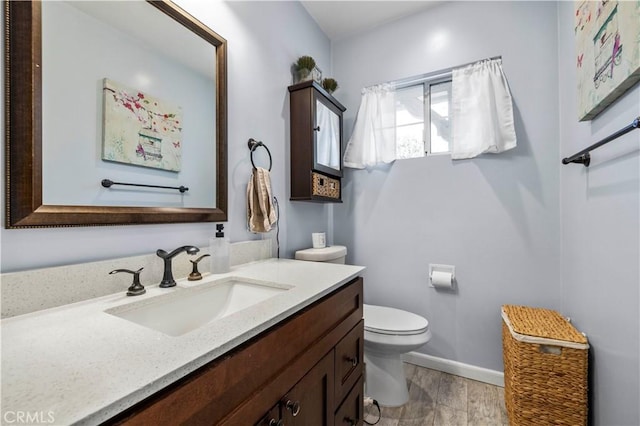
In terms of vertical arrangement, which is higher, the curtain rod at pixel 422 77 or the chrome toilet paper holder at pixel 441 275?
the curtain rod at pixel 422 77

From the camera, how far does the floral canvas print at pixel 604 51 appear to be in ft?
2.66

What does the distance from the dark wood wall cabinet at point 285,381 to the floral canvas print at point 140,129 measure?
0.79 m

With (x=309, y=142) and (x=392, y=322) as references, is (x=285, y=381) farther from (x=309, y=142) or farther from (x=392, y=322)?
(x=309, y=142)

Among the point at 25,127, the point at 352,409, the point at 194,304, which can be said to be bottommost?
the point at 352,409

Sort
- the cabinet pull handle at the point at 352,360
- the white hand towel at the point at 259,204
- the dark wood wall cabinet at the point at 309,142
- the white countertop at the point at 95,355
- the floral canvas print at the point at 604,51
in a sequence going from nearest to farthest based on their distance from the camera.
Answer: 1. the white countertop at the point at 95,355
2. the floral canvas print at the point at 604,51
3. the cabinet pull handle at the point at 352,360
4. the white hand towel at the point at 259,204
5. the dark wood wall cabinet at the point at 309,142

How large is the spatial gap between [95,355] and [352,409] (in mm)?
1008

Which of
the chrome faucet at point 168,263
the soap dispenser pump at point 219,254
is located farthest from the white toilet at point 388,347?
the chrome faucet at point 168,263

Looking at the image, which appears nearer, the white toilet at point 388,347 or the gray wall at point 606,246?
the gray wall at point 606,246

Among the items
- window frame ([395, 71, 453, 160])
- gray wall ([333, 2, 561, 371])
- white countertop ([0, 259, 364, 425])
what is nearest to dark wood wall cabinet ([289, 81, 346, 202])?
gray wall ([333, 2, 561, 371])

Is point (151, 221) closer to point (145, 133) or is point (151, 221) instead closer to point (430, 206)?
point (145, 133)

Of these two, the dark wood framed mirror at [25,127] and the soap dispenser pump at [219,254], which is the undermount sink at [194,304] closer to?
the soap dispenser pump at [219,254]

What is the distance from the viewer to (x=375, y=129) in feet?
6.90

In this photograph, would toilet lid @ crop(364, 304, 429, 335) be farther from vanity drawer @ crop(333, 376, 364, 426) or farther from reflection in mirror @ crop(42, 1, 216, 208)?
reflection in mirror @ crop(42, 1, 216, 208)

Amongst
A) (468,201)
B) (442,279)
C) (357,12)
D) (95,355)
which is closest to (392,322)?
(442,279)
